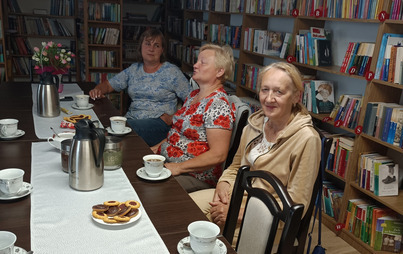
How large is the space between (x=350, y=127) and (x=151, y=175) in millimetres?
1631

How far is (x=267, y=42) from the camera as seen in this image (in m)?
3.48

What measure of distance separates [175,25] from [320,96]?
3693mm

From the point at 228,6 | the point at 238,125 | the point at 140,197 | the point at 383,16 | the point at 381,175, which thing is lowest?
the point at 381,175

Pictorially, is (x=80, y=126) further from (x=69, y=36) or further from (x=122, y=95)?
(x=69, y=36)

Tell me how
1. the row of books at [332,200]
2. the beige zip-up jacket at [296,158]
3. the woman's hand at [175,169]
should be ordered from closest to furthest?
the beige zip-up jacket at [296,158], the woman's hand at [175,169], the row of books at [332,200]

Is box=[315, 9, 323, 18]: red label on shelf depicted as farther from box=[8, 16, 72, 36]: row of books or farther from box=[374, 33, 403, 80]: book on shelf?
box=[8, 16, 72, 36]: row of books

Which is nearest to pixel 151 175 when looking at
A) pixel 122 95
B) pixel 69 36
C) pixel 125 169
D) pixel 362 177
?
pixel 125 169

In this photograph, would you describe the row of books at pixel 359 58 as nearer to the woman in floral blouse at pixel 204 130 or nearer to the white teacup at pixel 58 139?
the woman in floral blouse at pixel 204 130

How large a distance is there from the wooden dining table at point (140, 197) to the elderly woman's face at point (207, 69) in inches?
19.6

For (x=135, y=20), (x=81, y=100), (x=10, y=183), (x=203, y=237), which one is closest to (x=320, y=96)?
(x=81, y=100)

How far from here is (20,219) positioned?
1.18 m

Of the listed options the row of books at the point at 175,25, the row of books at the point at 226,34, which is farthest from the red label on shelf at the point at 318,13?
the row of books at the point at 175,25

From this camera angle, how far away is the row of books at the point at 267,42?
3.23 metres

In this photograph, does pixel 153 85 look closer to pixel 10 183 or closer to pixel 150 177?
pixel 150 177
